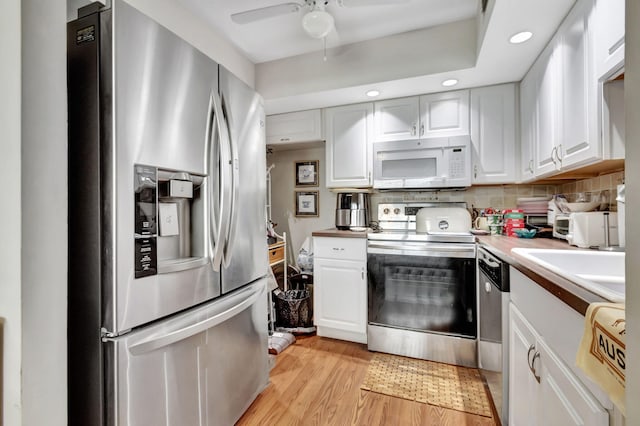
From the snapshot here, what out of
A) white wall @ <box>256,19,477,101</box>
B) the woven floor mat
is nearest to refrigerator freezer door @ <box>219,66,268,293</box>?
white wall @ <box>256,19,477,101</box>

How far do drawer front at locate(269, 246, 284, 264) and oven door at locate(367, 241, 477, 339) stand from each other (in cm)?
96

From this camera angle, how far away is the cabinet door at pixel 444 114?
2443 millimetres

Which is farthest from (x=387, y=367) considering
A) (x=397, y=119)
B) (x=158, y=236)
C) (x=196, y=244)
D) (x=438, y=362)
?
(x=397, y=119)

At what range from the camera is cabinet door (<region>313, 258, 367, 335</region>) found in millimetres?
2451

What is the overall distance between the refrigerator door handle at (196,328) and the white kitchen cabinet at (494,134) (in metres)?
2.00

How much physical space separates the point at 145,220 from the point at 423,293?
1925mm

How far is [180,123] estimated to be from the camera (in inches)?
45.9

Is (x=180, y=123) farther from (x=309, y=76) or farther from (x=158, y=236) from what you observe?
(x=309, y=76)

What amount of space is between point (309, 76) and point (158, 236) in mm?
1972

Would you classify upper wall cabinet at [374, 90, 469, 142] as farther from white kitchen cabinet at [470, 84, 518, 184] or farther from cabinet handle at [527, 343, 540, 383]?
cabinet handle at [527, 343, 540, 383]

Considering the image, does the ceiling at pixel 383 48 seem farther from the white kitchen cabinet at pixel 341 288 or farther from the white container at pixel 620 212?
the white kitchen cabinet at pixel 341 288

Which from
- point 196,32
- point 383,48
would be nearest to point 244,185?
point 196,32

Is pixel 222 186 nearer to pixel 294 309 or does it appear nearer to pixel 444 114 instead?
pixel 294 309

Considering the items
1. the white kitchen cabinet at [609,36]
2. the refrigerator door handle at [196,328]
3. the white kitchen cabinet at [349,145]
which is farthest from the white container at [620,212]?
the refrigerator door handle at [196,328]
